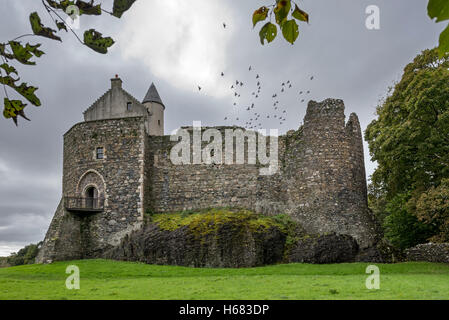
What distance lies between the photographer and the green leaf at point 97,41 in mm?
2740

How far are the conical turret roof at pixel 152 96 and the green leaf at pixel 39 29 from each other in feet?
116

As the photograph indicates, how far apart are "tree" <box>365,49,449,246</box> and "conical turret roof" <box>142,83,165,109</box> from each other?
21845 mm

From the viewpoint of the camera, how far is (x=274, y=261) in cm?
1816

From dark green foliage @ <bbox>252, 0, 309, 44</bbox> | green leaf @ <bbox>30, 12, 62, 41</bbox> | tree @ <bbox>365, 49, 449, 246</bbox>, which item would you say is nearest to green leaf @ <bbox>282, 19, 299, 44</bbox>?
dark green foliage @ <bbox>252, 0, 309, 44</bbox>

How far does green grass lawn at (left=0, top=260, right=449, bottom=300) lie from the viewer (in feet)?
29.1

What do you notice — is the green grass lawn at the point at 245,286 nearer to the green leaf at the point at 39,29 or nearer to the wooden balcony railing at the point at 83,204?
the wooden balcony railing at the point at 83,204

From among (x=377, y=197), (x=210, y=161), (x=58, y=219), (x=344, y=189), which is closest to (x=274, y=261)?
(x=344, y=189)

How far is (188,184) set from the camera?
22.1 m

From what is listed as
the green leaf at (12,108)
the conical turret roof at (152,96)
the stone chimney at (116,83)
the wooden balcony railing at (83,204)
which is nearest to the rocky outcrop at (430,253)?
the wooden balcony railing at (83,204)

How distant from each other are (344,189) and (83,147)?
14068 mm

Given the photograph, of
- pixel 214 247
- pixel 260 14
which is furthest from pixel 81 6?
pixel 214 247

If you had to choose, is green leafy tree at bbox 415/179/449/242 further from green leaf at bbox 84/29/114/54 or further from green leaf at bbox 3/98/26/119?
green leaf at bbox 3/98/26/119

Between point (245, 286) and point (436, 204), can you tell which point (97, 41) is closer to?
point (245, 286)
